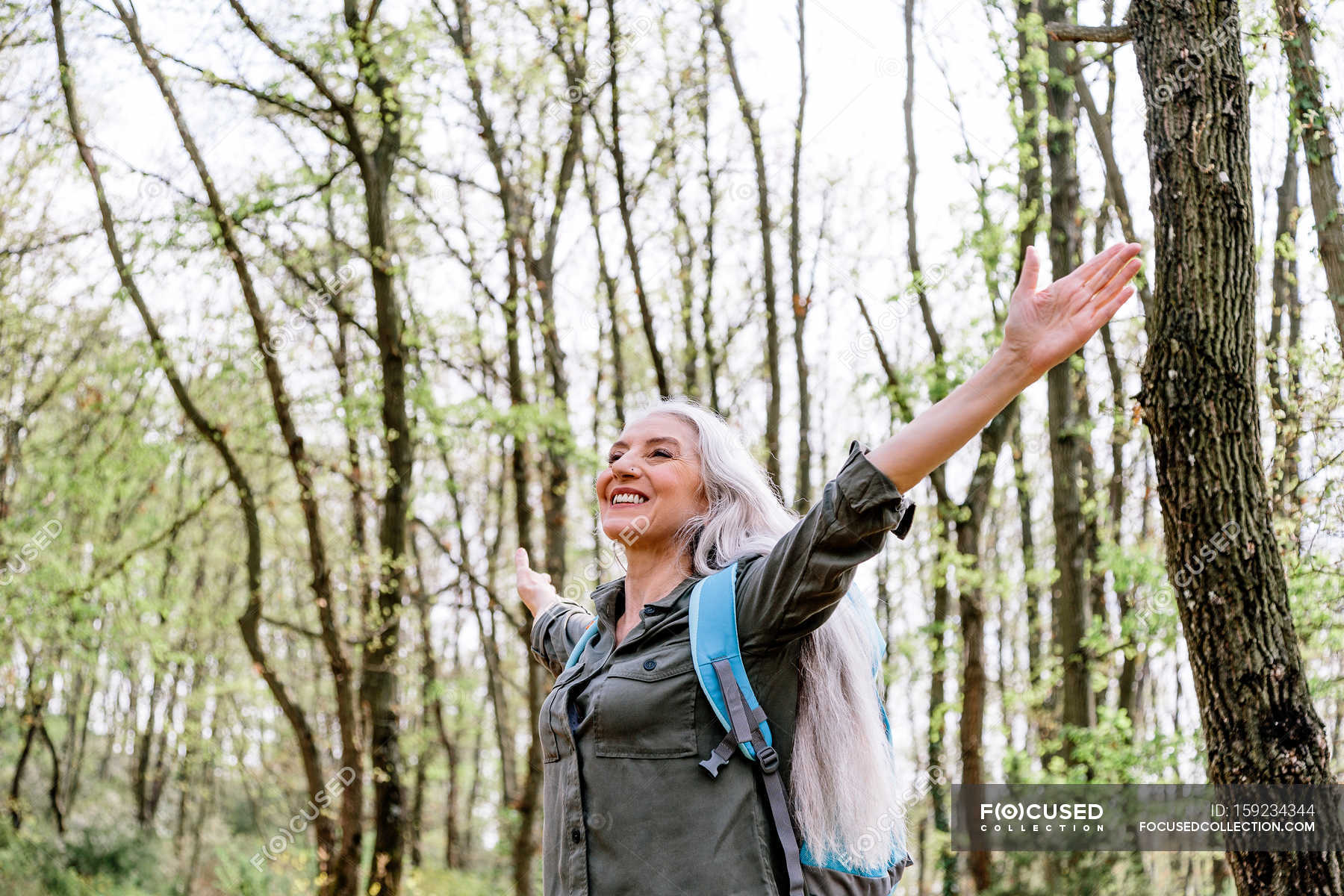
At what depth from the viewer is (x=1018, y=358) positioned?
6.73 ft

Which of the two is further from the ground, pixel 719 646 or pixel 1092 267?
pixel 1092 267

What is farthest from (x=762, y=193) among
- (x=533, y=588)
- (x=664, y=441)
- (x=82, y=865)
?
(x=82, y=865)

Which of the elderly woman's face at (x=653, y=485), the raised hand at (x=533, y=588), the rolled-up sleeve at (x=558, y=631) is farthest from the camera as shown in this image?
the raised hand at (x=533, y=588)

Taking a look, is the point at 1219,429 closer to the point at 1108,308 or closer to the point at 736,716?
the point at 1108,308

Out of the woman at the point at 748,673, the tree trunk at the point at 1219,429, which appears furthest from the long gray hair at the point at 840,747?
the tree trunk at the point at 1219,429

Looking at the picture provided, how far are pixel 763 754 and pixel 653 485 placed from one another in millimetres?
818

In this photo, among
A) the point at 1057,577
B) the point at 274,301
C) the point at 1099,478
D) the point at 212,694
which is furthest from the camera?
the point at 212,694

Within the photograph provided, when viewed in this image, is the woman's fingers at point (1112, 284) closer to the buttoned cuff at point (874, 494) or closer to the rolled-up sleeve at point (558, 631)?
the buttoned cuff at point (874, 494)

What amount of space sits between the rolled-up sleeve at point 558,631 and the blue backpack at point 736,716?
3.23 ft

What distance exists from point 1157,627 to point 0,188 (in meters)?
14.5

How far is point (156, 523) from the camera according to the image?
53.5ft

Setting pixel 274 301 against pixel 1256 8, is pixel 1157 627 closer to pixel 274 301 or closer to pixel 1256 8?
pixel 1256 8

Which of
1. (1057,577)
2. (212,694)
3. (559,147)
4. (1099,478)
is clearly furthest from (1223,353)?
(212,694)

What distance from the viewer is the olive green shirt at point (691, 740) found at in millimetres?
2068
